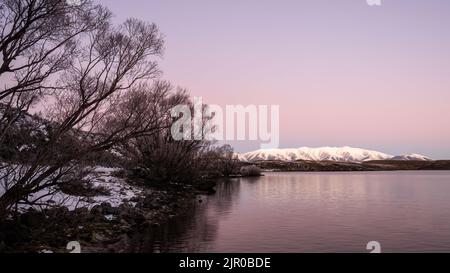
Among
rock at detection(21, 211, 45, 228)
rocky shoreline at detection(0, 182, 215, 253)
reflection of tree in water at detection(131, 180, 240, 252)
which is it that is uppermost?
rock at detection(21, 211, 45, 228)

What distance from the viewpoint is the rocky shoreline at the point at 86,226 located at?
1595 centimetres

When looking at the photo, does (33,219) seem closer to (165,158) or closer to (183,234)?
(183,234)

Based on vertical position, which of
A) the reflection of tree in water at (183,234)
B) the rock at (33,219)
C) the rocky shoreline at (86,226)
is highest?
the rock at (33,219)

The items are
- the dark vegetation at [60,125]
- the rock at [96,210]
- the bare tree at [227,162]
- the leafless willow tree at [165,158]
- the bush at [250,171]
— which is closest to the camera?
the dark vegetation at [60,125]

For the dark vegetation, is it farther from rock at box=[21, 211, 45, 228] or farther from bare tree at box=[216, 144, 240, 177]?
bare tree at box=[216, 144, 240, 177]

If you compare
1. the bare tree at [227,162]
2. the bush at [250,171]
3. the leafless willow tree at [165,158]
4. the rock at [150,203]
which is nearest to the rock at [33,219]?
the rock at [150,203]

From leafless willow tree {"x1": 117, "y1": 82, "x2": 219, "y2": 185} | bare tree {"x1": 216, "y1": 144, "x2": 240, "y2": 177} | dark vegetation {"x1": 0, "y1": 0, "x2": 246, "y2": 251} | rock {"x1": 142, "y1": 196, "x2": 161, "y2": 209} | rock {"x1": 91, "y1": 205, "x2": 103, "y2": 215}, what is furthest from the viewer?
bare tree {"x1": 216, "y1": 144, "x2": 240, "y2": 177}

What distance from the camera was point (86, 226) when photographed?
2130 centimetres

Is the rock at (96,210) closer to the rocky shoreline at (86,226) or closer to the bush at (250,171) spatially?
the rocky shoreline at (86,226)

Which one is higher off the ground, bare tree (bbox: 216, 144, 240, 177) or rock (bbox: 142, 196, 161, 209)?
bare tree (bbox: 216, 144, 240, 177)

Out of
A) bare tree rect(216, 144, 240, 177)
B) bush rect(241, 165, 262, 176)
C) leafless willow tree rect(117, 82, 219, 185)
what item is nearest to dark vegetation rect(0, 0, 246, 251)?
leafless willow tree rect(117, 82, 219, 185)

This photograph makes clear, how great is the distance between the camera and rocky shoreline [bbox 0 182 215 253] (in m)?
15.9
